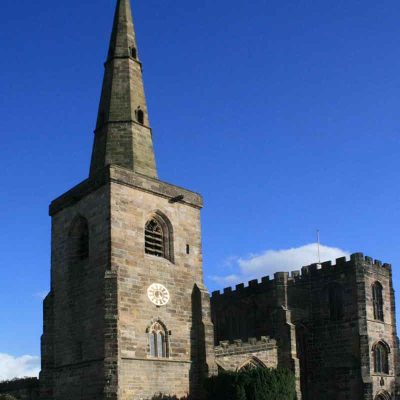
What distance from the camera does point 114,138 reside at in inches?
1439

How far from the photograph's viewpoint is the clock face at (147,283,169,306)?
3378cm

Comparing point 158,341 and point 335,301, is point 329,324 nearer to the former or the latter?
point 335,301

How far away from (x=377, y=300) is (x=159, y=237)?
14670 mm

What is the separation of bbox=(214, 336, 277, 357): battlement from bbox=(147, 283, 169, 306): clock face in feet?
12.0

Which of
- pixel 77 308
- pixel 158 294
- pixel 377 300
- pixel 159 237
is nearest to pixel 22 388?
pixel 77 308

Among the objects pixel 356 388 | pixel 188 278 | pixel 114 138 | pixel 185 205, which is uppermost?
pixel 114 138

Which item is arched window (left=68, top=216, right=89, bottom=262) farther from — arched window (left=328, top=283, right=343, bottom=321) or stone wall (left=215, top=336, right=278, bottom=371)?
arched window (left=328, top=283, right=343, bottom=321)

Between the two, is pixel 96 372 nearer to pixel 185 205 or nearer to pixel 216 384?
pixel 216 384

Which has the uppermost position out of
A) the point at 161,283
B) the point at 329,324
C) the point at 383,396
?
the point at 161,283

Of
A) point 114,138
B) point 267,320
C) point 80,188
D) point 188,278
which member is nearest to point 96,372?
point 188,278

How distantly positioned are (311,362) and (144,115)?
17613 millimetres

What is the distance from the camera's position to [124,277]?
32750 millimetres

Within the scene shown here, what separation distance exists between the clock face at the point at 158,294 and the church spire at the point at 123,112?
5.84 meters

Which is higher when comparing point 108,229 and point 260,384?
point 108,229
